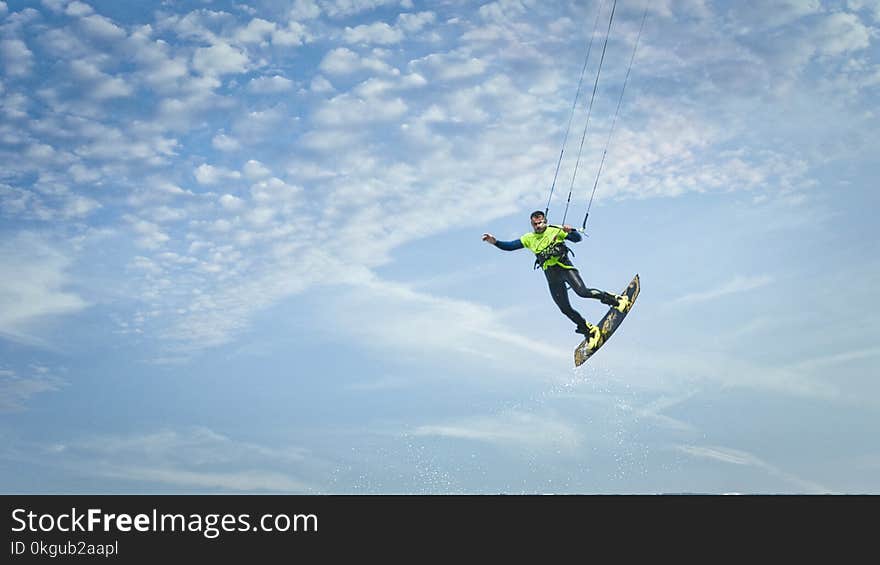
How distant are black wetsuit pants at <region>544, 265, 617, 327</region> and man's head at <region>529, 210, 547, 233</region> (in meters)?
0.99

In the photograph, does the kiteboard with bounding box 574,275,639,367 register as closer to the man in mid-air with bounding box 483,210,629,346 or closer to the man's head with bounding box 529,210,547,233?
the man in mid-air with bounding box 483,210,629,346

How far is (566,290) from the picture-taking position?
22781 millimetres

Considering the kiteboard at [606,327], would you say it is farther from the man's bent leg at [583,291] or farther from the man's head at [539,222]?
the man's head at [539,222]

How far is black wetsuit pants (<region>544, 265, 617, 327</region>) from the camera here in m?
22.6

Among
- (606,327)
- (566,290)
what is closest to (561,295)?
(566,290)

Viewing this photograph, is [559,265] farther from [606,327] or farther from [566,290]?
[606,327]

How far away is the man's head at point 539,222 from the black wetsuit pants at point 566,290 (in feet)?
3.25

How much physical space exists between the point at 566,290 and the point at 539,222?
6.10 ft

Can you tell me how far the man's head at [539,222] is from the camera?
22094 mm

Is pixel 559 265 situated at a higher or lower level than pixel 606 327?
higher

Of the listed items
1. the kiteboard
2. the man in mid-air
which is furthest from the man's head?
the kiteboard

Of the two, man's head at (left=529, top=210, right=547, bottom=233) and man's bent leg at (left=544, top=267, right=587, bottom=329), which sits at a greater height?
man's head at (left=529, top=210, right=547, bottom=233)
